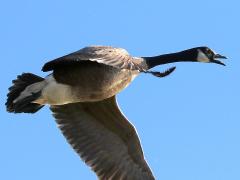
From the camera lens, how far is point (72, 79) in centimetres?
1491

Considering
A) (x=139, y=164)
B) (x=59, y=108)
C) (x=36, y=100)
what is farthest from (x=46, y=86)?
(x=139, y=164)

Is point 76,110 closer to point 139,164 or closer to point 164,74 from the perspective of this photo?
point 139,164

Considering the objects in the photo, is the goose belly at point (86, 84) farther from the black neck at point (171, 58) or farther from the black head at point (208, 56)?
the black head at point (208, 56)

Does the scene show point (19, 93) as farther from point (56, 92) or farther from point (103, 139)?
point (103, 139)

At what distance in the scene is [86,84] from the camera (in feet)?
48.9

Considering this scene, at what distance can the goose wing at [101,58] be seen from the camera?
44.4 feet

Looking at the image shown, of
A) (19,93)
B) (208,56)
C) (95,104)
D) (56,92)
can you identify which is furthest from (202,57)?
(19,93)

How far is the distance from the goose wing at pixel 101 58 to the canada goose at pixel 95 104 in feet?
0.19

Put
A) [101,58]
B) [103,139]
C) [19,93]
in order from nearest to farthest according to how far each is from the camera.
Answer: [101,58], [19,93], [103,139]

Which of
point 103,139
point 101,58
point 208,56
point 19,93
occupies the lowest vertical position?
point 103,139

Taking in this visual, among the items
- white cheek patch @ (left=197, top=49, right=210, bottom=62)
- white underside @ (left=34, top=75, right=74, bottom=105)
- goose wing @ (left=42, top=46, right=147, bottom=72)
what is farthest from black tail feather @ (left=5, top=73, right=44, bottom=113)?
white cheek patch @ (left=197, top=49, right=210, bottom=62)

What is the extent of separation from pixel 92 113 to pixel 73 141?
67 cm

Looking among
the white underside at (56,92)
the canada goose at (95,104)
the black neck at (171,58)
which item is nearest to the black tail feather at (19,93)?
the canada goose at (95,104)

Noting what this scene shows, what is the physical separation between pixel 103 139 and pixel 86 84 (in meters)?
2.14
